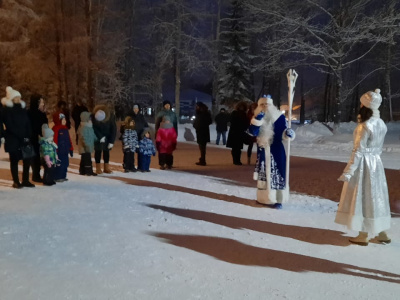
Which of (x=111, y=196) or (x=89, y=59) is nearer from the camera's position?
(x=111, y=196)

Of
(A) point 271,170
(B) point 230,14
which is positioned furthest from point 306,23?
(A) point 271,170

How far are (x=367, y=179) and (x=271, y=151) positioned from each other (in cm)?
239

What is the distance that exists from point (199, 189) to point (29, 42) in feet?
70.2

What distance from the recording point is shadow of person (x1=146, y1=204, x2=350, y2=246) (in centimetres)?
627

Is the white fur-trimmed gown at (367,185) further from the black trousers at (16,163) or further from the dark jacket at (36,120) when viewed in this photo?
the dark jacket at (36,120)

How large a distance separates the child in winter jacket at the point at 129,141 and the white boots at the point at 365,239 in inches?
280

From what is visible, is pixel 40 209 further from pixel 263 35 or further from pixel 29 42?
pixel 263 35

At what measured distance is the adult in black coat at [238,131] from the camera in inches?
553

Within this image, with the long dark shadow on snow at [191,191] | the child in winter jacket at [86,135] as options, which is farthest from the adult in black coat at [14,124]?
the long dark shadow on snow at [191,191]

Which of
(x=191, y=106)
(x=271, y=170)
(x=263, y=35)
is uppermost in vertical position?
(x=263, y=35)

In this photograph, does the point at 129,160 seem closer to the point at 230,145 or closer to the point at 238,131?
the point at 230,145

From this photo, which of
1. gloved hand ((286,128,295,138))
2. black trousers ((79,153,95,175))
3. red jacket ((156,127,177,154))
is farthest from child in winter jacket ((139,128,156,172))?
gloved hand ((286,128,295,138))

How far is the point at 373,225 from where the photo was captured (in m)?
5.75

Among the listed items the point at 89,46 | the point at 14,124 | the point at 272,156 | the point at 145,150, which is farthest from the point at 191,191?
the point at 89,46
